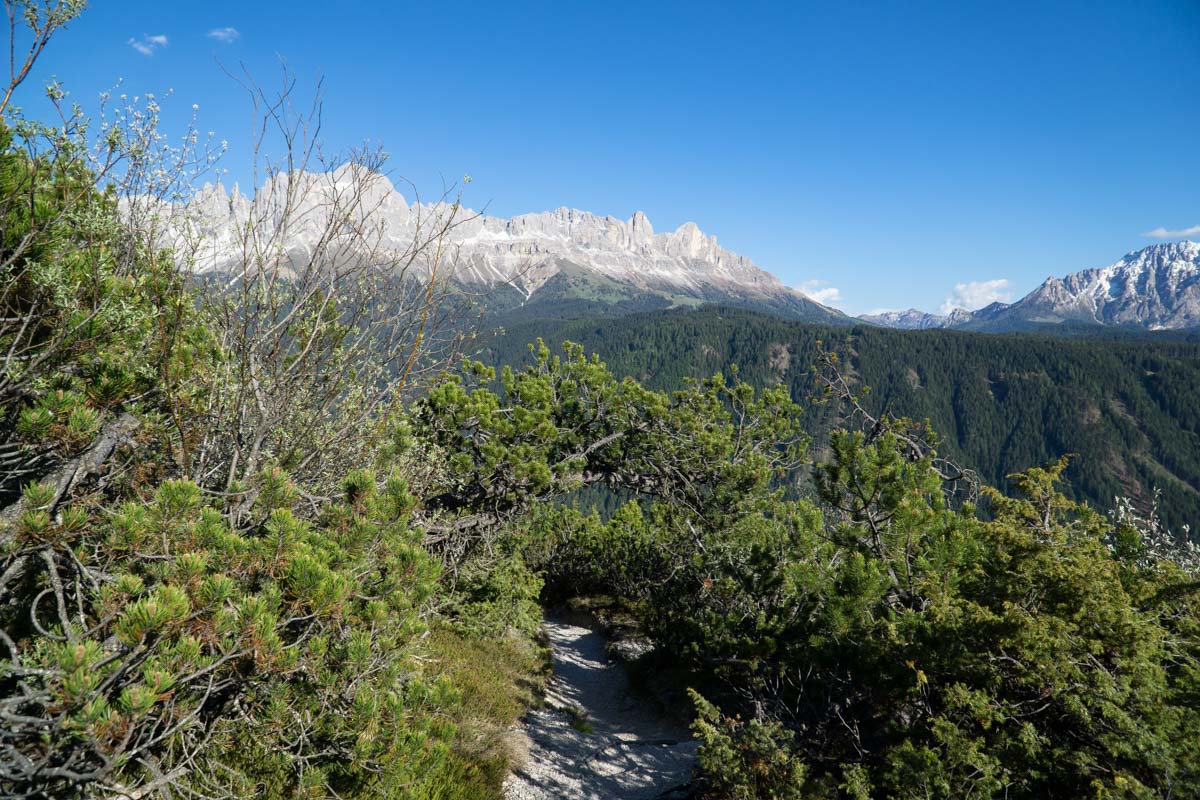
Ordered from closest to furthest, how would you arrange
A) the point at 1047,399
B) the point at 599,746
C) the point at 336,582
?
the point at 336,582 < the point at 599,746 < the point at 1047,399

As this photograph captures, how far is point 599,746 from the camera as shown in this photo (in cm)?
898

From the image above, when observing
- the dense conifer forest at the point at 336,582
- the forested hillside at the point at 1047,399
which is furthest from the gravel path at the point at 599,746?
the forested hillside at the point at 1047,399

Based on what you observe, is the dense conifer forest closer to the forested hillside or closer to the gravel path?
the gravel path

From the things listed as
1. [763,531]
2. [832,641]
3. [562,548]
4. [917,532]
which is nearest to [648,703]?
[763,531]

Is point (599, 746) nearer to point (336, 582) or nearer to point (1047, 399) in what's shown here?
point (336, 582)

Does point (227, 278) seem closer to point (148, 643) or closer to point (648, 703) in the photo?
point (148, 643)

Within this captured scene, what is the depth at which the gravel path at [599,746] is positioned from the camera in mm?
7305

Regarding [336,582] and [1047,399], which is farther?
[1047,399]

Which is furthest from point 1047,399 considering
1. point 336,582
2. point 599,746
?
point 336,582

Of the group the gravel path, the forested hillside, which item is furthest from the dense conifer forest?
the forested hillside

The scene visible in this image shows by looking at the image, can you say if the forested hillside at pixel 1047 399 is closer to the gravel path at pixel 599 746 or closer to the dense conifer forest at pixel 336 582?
the gravel path at pixel 599 746

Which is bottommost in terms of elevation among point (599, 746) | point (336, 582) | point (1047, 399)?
point (599, 746)

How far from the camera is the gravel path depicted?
730 cm

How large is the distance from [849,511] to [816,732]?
254 cm
